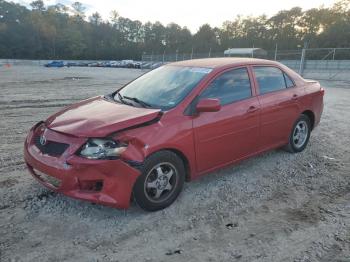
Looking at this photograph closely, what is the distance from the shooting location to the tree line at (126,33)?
77331 mm

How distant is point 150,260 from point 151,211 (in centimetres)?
86

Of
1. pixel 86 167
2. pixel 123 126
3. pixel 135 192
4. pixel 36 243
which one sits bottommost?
pixel 36 243

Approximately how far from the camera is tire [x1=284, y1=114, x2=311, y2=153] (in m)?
5.93

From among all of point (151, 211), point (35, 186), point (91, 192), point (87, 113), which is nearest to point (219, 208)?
point (151, 211)

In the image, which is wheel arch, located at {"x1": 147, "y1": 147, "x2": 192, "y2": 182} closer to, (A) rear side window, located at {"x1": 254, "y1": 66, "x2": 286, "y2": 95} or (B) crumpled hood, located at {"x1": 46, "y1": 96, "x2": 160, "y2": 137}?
(B) crumpled hood, located at {"x1": 46, "y1": 96, "x2": 160, "y2": 137}

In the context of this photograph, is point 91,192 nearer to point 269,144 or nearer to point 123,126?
point 123,126

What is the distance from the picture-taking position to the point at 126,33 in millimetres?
130250

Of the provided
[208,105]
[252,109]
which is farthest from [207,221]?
[252,109]

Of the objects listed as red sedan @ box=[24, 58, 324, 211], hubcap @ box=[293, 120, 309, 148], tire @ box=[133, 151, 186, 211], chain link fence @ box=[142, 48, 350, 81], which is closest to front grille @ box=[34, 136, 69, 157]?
red sedan @ box=[24, 58, 324, 211]

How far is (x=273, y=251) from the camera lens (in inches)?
131

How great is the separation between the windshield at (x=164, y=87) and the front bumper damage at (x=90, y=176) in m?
1.04

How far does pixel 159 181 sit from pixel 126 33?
13279cm

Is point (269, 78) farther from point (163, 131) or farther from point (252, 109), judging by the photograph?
point (163, 131)

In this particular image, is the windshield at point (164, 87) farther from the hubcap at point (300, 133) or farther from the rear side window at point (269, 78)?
the hubcap at point (300, 133)
